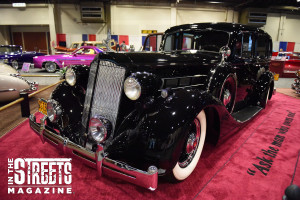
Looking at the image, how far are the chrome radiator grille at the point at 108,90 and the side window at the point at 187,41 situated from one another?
5.87 feet

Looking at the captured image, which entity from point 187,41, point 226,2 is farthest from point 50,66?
point 226,2

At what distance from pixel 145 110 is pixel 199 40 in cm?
193

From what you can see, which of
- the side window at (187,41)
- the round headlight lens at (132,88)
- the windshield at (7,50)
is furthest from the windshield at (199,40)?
the windshield at (7,50)

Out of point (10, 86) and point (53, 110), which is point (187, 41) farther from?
point (10, 86)

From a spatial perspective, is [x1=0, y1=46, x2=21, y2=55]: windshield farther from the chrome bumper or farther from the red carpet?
the chrome bumper

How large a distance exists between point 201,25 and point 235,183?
2324 millimetres

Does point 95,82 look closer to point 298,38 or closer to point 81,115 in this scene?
point 81,115

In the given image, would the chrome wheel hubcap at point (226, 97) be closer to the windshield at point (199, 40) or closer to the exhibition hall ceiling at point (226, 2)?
the windshield at point (199, 40)

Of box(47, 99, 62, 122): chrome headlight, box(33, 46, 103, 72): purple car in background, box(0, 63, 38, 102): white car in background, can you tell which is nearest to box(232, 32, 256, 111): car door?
box(47, 99, 62, 122): chrome headlight

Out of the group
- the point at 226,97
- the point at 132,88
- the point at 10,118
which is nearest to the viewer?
the point at 132,88

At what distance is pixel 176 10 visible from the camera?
12.4 meters

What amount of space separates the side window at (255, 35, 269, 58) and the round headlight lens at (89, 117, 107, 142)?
3199 mm

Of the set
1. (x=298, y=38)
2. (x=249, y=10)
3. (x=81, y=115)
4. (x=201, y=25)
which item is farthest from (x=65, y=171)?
(x=298, y=38)

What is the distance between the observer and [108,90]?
6.20 feet
